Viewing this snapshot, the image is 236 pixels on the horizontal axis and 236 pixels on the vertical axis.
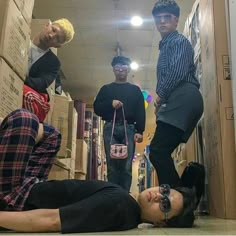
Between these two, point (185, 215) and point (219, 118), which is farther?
point (219, 118)

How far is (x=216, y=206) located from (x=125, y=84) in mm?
1200

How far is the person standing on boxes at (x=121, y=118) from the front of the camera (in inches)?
107

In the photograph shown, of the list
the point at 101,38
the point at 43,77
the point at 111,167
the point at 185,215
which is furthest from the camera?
the point at 101,38

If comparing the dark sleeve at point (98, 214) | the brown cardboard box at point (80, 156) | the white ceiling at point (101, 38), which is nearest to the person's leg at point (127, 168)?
the dark sleeve at point (98, 214)

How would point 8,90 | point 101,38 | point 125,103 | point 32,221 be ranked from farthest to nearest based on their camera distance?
point 101,38
point 125,103
point 8,90
point 32,221

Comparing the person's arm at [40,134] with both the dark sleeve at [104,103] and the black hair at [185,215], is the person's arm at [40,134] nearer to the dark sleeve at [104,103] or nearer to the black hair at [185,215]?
the black hair at [185,215]

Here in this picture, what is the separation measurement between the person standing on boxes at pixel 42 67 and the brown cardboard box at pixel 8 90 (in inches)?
4.9

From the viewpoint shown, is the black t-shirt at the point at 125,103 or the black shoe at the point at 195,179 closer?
the black shoe at the point at 195,179

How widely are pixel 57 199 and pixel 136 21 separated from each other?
3.32 m

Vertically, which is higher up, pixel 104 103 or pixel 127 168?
pixel 104 103

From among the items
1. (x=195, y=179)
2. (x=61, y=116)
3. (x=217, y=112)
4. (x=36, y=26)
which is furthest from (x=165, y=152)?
(x=36, y=26)

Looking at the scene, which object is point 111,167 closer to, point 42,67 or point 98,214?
point 42,67

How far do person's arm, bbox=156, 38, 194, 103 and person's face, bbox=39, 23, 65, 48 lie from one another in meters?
0.76

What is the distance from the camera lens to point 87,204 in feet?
4.28
